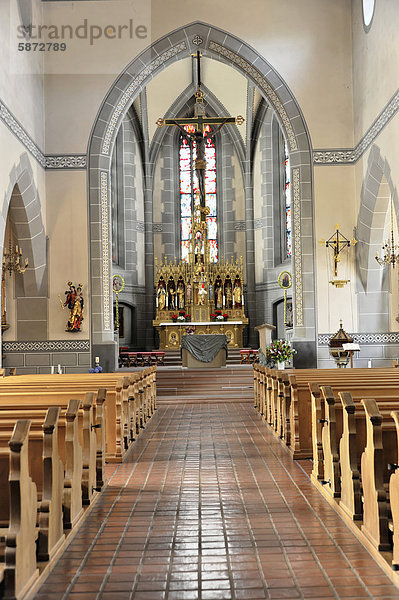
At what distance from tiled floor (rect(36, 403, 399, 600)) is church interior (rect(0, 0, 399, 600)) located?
0.02m

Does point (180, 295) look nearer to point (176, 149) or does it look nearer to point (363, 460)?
point (176, 149)

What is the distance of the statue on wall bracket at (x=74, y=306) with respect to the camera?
14.7 meters

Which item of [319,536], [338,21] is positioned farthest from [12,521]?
[338,21]

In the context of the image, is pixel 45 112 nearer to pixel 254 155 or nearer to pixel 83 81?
pixel 83 81

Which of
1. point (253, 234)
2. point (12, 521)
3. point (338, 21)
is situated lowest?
point (12, 521)

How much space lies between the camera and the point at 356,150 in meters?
14.8

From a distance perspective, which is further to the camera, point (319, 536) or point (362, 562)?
point (319, 536)

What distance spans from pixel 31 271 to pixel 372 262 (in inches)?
289

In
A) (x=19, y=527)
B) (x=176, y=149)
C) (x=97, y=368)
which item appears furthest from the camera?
(x=176, y=149)

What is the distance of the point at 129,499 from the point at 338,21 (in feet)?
43.7

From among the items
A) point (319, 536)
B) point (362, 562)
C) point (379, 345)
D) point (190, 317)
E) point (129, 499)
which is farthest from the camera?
point (190, 317)

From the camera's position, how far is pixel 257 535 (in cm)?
398

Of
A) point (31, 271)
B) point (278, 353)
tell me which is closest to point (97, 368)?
point (31, 271)

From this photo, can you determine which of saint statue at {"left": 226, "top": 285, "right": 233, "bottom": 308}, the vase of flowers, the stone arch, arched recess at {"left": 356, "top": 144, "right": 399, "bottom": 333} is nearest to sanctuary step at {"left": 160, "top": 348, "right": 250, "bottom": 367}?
saint statue at {"left": 226, "top": 285, "right": 233, "bottom": 308}
